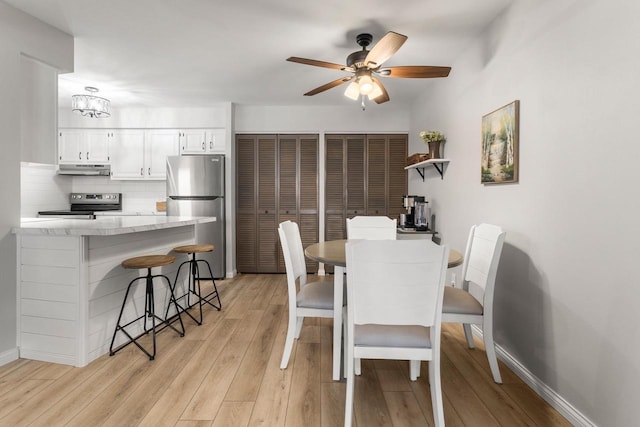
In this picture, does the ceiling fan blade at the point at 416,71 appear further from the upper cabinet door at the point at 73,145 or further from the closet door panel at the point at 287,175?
→ the upper cabinet door at the point at 73,145

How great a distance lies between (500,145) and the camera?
2377 mm

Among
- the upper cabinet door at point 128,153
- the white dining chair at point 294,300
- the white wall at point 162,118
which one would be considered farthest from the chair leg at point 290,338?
the upper cabinet door at point 128,153

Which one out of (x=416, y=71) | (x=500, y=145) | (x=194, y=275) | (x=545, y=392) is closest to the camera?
(x=545, y=392)

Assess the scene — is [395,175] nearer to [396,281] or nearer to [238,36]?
[238,36]

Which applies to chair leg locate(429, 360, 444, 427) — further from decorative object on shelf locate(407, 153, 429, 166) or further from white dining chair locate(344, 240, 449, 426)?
decorative object on shelf locate(407, 153, 429, 166)

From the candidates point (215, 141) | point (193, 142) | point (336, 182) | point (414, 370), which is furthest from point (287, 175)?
point (414, 370)

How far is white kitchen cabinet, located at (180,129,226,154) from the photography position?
483 centimetres

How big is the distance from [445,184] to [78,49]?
3.74 meters

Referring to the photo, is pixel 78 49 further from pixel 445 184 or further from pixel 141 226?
pixel 445 184

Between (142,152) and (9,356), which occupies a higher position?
(142,152)

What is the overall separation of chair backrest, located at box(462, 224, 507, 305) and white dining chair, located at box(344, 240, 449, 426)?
0.66 meters

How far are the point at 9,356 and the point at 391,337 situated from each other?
2.58m

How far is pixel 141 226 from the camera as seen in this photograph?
237 cm

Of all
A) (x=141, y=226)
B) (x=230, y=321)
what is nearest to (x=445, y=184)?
(x=230, y=321)
